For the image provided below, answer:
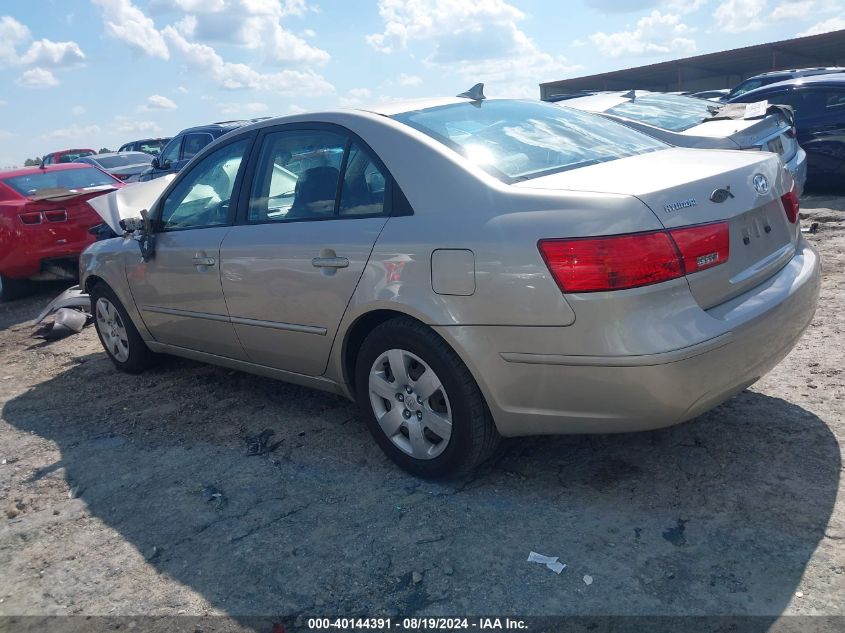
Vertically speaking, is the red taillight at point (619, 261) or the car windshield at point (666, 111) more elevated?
the car windshield at point (666, 111)

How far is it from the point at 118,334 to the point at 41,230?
372 centimetres

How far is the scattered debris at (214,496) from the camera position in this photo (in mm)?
3479

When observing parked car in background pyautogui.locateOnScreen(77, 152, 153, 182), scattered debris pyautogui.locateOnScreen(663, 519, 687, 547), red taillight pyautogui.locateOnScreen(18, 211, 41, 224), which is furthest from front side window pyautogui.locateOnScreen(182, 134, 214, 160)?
scattered debris pyautogui.locateOnScreen(663, 519, 687, 547)

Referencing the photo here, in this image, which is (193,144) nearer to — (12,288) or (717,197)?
(12,288)

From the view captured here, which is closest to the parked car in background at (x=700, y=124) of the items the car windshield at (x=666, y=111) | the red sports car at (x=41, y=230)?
the car windshield at (x=666, y=111)

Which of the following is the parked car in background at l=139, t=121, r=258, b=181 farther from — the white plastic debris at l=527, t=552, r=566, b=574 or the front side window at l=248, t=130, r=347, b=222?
the white plastic debris at l=527, t=552, r=566, b=574

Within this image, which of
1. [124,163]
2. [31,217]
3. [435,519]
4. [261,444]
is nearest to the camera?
[435,519]

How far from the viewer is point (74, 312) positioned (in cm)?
737

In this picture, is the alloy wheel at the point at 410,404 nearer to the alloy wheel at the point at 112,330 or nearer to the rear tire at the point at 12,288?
the alloy wheel at the point at 112,330

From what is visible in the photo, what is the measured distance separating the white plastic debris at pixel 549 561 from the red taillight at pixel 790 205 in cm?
188

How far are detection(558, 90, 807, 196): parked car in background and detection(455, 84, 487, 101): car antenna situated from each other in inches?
76.6

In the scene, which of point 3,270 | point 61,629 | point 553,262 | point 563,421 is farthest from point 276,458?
point 3,270

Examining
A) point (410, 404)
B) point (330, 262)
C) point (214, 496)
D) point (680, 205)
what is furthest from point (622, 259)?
point (214, 496)

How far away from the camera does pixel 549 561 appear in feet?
8.96
